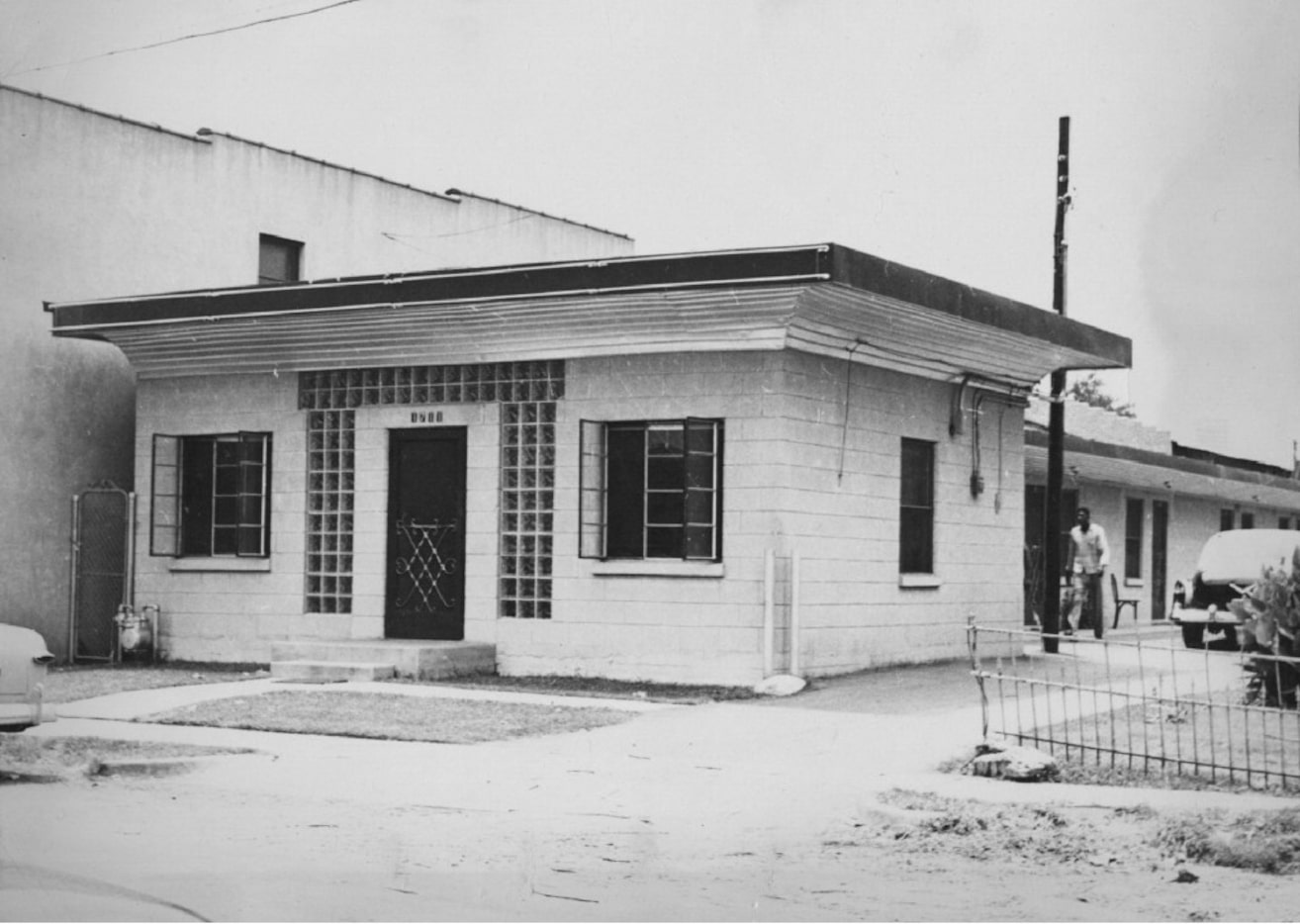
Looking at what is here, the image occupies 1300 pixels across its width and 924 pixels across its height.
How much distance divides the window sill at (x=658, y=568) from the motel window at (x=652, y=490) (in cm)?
7

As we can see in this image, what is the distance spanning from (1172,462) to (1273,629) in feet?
63.5

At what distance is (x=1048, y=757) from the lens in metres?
10.8

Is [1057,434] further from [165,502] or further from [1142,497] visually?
[1142,497]

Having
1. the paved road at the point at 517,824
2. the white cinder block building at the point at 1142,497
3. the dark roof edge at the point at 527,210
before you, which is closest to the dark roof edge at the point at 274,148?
the dark roof edge at the point at 527,210

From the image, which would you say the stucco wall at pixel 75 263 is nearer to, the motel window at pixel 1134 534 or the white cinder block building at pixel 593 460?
the white cinder block building at pixel 593 460

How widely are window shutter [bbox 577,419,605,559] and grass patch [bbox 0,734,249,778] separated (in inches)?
222

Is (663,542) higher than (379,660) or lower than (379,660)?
higher

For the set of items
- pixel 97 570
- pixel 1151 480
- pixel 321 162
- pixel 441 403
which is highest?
pixel 321 162

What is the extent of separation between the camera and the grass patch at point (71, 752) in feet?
38.2

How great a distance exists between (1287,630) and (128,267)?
51.2 feet

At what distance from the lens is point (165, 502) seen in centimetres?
2078

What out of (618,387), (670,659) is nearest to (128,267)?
(618,387)

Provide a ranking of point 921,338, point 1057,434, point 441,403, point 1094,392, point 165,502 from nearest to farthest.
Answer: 1. point 921,338
2. point 441,403
3. point 165,502
4. point 1057,434
5. point 1094,392

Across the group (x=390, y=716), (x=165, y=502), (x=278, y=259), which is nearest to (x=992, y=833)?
(x=390, y=716)
